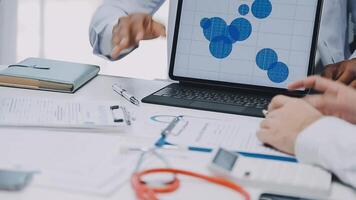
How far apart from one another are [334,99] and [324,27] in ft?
1.98

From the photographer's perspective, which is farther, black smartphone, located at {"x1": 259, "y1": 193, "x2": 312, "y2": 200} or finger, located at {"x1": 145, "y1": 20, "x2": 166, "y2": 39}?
finger, located at {"x1": 145, "y1": 20, "x2": 166, "y2": 39}

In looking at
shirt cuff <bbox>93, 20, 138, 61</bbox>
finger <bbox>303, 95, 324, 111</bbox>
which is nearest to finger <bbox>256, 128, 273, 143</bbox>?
finger <bbox>303, 95, 324, 111</bbox>

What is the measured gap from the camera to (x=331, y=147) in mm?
868

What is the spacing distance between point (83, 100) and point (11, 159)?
1.36ft

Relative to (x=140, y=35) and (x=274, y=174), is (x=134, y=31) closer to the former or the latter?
(x=140, y=35)

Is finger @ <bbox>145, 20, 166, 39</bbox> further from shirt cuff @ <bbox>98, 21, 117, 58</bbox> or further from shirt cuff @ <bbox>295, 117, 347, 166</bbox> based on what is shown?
shirt cuff @ <bbox>295, 117, 347, 166</bbox>

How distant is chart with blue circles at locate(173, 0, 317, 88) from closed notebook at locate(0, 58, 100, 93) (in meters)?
0.27

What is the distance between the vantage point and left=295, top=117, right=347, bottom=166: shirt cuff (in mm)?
876

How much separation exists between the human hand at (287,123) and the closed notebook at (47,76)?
1.86 feet

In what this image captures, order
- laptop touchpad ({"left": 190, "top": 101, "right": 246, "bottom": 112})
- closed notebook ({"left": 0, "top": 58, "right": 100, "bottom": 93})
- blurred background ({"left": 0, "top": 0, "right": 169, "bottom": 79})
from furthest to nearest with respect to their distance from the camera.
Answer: blurred background ({"left": 0, "top": 0, "right": 169, "bottom": 79})
closed notebook ({"left": 0, "top": 58, "right": 100, "bottom": 93})
laptop touchpad ({"left": 190, "top": 101, "right": 246, "bottom": 112})

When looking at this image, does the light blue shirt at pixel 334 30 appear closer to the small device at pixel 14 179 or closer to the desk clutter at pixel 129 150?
the desk clutter at pixel 129 150

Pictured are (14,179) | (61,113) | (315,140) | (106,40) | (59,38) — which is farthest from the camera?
(59,38)

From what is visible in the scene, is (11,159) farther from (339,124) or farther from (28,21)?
(28,21)

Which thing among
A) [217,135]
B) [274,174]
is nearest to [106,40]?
[217,135]
